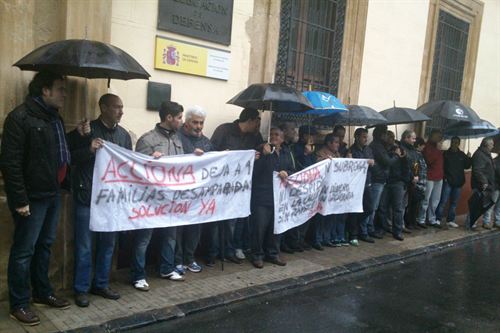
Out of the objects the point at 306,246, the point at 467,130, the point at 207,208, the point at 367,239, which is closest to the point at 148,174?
the point at 207,208

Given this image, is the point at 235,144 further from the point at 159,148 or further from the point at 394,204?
the point at 394,204

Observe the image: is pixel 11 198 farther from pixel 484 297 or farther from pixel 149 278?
pixel 484 297

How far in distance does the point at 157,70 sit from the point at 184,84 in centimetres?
43

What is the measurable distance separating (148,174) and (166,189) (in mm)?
285

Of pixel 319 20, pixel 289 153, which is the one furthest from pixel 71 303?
pixel 319 20

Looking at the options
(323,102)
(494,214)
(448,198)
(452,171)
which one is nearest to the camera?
(323,102)

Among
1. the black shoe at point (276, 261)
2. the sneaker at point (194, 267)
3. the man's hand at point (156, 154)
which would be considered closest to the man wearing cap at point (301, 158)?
the black shoe at point (276, 261)

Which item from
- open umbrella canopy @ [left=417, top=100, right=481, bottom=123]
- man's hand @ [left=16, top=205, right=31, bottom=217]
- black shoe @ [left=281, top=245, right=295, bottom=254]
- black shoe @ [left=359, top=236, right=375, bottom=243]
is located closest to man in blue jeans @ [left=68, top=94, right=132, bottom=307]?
man's hand @ [left=16, top=205, right=31, bottom=217]

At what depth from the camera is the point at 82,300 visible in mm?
4281

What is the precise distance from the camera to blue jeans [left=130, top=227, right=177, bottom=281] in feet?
15.8

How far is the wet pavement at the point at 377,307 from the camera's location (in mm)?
4348

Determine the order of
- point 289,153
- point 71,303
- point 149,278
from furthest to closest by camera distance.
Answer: point 289,153 → point 149,278 → point 71,303

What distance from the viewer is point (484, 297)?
5633 millimetres

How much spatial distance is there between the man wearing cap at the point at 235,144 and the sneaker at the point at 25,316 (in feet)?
7.67
